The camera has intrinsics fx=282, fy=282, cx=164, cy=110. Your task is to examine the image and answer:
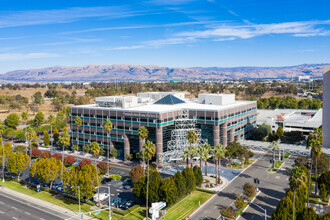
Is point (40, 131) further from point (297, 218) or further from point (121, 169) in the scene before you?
point (297, 218)

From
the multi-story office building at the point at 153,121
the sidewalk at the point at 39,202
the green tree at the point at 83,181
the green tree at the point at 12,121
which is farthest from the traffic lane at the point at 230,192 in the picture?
the green tree at the point at 12,121

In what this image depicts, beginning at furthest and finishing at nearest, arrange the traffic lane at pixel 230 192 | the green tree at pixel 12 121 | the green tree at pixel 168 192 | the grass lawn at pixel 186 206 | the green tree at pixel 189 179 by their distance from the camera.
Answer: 1. the green tree at pixel 12 121
2. the green tree at pixel 189 179
3. the green tree at pixel 168 192
4. the traffic lane at pixel 230 192
5. the grass lawn at pixel 186 206

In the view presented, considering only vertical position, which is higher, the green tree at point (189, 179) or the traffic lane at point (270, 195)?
the green tree at point (189, 179)

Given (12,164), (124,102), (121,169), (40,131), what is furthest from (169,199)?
(40,131)

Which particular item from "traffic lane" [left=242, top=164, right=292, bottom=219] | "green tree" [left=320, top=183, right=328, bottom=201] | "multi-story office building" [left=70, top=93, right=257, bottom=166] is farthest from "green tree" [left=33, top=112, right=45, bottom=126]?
"green tree" [left=320, top=183, right=328, bottom=201]

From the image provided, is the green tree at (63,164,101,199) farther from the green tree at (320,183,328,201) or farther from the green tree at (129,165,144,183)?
the green tree at (320,183,328,201)

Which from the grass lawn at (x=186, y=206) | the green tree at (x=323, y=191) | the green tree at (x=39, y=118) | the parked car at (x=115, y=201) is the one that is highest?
the green tree at (x=39, y=118)

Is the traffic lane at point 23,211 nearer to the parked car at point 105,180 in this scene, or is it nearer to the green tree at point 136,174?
the parked car at point 105,180

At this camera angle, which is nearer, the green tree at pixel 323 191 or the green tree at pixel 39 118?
the green tree at pixel 323 191
